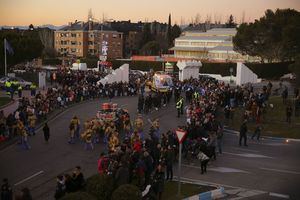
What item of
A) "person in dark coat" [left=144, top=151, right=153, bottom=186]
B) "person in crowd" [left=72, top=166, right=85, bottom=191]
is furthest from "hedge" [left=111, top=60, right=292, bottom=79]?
"person in crowd" [left=72, top=166, right=85, bottom=191]

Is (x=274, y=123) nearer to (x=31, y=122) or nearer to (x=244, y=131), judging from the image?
(x=244, y=131)

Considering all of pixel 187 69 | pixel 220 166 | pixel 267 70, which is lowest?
pixel 220 166

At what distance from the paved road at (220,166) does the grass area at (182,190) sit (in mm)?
947

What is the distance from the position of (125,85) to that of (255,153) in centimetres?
2309

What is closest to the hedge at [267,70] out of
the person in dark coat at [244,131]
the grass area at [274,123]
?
the grass area at [274,123]

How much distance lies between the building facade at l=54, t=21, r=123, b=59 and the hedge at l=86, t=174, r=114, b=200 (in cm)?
9926

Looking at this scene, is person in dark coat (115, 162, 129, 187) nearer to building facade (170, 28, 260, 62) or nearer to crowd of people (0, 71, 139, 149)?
crowd of people (0, 71, 139, 149)

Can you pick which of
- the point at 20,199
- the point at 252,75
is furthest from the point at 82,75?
the point at 20,199

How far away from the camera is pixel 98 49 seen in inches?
4508

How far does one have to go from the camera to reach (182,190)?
637 inches

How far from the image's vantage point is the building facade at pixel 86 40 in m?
114

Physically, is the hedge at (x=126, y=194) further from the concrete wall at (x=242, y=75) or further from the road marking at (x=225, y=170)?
the concrete wall at (x=242, y=75)

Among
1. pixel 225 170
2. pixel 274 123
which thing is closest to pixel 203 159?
pixel 225 170

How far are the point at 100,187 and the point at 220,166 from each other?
796 centimetres
